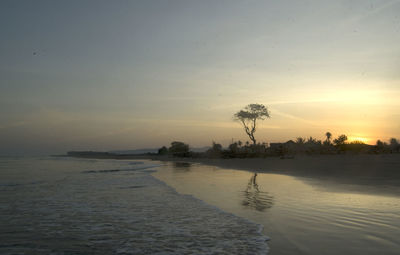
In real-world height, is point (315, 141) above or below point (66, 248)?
above

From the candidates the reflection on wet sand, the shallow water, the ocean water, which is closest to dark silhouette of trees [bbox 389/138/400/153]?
the shallow water

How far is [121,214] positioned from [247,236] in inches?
167

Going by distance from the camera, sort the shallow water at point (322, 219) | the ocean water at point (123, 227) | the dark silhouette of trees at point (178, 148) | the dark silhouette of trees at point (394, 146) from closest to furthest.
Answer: the shallow water at point (322, 219)
the ocean water at point (123, 227)
the dark silhouette of trees at point (394, 146)
the dark silhouette of trees at point (178, 148)

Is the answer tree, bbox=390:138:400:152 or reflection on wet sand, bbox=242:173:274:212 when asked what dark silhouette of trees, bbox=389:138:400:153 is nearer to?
tree, bbox=390:138:400:152

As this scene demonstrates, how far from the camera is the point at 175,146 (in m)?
83.0

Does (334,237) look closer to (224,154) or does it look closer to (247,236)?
(247,236)

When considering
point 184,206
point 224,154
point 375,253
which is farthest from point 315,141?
point 375,253

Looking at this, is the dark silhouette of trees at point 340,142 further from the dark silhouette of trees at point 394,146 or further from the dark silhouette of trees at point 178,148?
the dark silhouette of trees at point 178,148

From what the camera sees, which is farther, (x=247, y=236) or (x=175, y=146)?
(x=175, y=146)

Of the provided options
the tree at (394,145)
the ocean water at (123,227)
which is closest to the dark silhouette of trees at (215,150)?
the tree at (394,145)

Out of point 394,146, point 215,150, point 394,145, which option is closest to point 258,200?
point 394,146

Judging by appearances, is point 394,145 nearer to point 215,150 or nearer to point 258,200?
point 215,150

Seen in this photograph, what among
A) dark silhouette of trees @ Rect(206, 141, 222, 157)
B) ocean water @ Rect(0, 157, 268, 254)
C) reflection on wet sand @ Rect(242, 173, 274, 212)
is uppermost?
dark silhouette of trees @ Rect(206, 141, 222, 157)

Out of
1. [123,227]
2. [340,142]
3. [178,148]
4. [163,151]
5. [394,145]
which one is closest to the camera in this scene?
[123,227]
